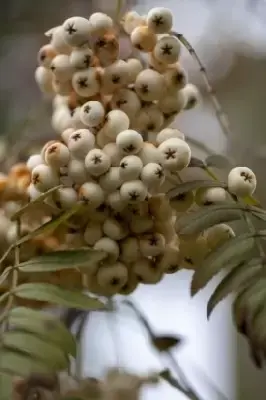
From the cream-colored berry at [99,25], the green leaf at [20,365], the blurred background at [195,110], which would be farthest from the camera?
the blurred background at [195,110]

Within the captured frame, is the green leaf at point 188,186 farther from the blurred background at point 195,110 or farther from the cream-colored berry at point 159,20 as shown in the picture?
the blurred background at point 195,110

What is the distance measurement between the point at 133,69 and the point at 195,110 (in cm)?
33

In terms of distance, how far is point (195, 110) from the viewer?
2.44ft

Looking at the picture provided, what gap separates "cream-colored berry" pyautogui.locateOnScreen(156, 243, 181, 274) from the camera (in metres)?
0.41

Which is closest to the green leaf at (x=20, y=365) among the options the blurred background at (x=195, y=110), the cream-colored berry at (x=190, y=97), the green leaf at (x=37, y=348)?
the green leaf at (x=37, y=348)

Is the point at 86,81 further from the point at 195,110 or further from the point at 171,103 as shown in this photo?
the point at 195,110

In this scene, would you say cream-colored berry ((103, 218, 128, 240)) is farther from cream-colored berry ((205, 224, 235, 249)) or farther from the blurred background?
the blurred background

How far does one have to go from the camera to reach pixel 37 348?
0.32m

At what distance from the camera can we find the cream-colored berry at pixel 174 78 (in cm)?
Result: 42

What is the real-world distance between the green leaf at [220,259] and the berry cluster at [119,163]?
0.04 m

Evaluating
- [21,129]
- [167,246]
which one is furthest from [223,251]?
[21,129]

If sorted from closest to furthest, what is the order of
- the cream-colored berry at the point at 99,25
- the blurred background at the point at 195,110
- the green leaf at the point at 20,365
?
the green leaf at the point at 20,365 < the cream-colored berry at the point at 99,25 < the blurred background at the point at 195,110

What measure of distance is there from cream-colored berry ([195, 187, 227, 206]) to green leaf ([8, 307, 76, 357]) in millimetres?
112

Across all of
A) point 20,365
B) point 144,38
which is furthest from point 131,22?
point 20,365
